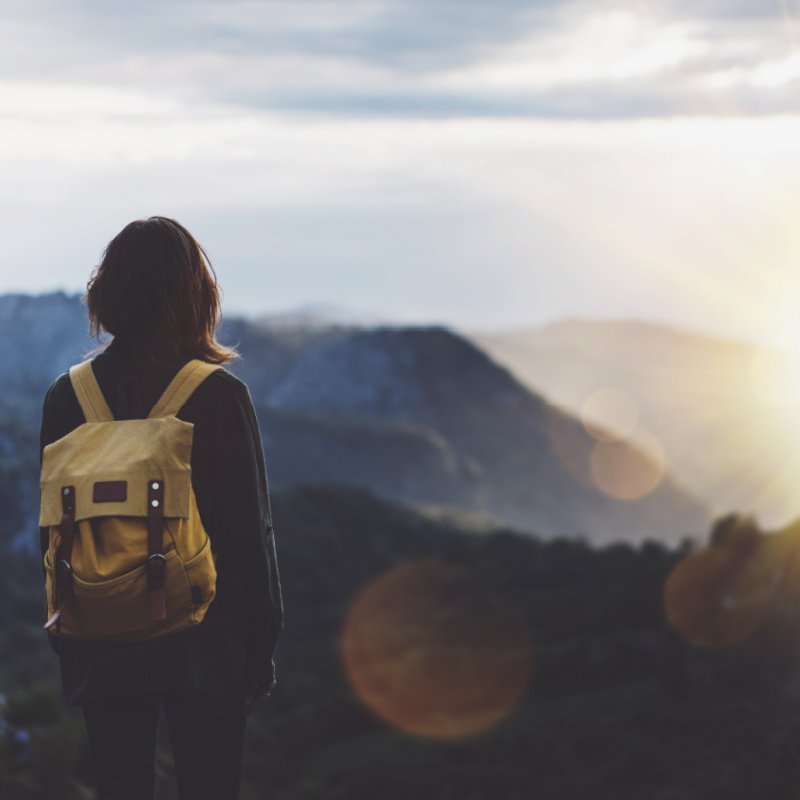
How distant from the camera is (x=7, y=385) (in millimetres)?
93438

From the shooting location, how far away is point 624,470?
147 metres

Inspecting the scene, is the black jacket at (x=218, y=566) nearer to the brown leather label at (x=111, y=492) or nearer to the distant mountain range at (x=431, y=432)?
the brown leather label at (x=111, y=492)

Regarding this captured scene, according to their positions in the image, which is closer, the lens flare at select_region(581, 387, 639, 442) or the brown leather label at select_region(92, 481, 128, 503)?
the brown leather label at select_region(92, 481, 128, 503)

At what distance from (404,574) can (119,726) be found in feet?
146

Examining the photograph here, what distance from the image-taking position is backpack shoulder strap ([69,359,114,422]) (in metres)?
3.59

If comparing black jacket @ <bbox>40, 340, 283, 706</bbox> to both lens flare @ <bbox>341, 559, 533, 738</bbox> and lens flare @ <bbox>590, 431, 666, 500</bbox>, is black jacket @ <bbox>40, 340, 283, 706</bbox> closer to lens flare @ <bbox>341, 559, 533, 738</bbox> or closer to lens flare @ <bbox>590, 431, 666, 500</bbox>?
lens flare @ <bbox>341, 559, 533, 738</bbox>

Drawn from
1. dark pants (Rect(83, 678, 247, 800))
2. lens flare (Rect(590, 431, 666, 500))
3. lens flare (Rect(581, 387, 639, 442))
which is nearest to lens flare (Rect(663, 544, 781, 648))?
dark pants (Rect(83, 678, 247, 800))

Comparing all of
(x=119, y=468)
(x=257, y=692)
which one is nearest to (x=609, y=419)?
(x=257, y=692)

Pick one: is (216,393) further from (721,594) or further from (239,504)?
(721,594)

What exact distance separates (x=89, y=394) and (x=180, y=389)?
→ 11.4 inches

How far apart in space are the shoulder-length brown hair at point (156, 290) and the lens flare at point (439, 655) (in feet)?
54.1

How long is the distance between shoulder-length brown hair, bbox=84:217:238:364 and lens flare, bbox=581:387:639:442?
14826cm

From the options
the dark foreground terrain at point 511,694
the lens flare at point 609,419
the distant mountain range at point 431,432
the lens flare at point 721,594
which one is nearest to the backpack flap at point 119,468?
the dark foreground terrain at point 511,694

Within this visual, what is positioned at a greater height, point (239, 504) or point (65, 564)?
point (239, 504)
